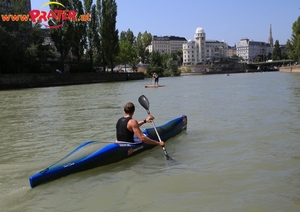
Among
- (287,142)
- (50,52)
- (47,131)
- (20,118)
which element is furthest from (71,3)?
(287,142)

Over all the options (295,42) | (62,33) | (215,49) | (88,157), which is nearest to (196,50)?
(215,49)

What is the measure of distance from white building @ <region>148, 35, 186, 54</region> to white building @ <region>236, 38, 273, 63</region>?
3175 centimetres

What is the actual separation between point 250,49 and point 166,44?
45.4 m

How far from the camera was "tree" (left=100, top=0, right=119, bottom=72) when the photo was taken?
5234 centimetres

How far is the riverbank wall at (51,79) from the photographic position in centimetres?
3781

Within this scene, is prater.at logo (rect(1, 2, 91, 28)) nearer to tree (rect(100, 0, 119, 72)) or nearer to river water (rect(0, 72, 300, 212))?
tree (rect(100, 0, 119, 72))

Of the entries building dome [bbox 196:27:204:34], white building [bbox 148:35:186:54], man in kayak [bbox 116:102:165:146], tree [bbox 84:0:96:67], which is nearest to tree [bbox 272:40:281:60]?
building dome [bbox 196:27:204:34]

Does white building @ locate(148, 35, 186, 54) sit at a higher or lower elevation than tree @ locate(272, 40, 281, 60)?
higher

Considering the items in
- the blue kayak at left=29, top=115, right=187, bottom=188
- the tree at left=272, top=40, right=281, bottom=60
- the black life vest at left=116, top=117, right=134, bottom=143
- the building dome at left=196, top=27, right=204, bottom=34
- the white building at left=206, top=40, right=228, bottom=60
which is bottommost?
the blue kayak at left=29, top=115, right=187, bottom=188

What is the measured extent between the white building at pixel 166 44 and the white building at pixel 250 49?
3175cm

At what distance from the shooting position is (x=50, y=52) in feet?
158

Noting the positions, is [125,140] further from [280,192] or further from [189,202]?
[280,192]

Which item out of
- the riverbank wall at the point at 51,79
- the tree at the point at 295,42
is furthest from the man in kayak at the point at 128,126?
the tree at the point at 295,42

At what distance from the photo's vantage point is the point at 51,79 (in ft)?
143
